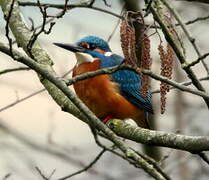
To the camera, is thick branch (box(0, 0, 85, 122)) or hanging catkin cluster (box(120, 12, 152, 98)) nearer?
hanging catkin cluster (box(120, 12, 152, 98))

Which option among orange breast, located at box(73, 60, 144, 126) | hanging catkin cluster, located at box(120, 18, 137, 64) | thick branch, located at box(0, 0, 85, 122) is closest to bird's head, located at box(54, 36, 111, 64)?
orange breast, located at box(73, 60, 144, 126)

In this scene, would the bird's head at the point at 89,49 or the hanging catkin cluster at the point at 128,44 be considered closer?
the hanging catkin cluster at the point at 128,44

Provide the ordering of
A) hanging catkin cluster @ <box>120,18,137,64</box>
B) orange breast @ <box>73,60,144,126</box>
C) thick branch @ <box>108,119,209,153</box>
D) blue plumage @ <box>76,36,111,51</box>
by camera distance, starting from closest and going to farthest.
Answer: hanging catkin cluster @ <box>120,18,137,64</box>
thick branch @ <box>108,119,209,153</box>
orange breast @ <box>73,60,144,126</box>
blue plumage @ <box>76,36,111,51</box>

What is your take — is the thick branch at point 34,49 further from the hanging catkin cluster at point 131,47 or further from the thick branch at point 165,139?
the hanging catkin cluster at point 131,47

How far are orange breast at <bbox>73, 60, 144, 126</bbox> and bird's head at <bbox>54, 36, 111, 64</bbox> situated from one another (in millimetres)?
231

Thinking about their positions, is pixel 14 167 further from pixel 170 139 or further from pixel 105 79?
pixel 170 139

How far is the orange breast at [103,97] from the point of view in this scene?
4.93 m

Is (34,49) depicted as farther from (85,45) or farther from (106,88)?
(85,45)

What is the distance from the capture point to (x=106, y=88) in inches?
195

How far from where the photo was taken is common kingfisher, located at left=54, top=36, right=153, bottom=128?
4941 mm

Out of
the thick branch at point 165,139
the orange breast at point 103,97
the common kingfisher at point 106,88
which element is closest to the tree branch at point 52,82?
the thick branch at point 165,139

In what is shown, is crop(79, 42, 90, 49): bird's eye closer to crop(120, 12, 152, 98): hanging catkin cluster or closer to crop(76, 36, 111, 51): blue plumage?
crop(76, 36, 111, 51): blue plumage

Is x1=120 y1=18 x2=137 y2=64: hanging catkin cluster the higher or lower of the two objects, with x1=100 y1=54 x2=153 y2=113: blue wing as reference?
higher

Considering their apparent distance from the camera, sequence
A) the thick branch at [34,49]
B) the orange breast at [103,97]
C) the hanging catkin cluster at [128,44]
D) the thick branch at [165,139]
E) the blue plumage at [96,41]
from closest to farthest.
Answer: the hanging catkin cluster at [128,44] < the thick branch at [165,139] < the thick branch at [34,49] < the orange breast at [103,97] < the blue plumage at [96,41]
